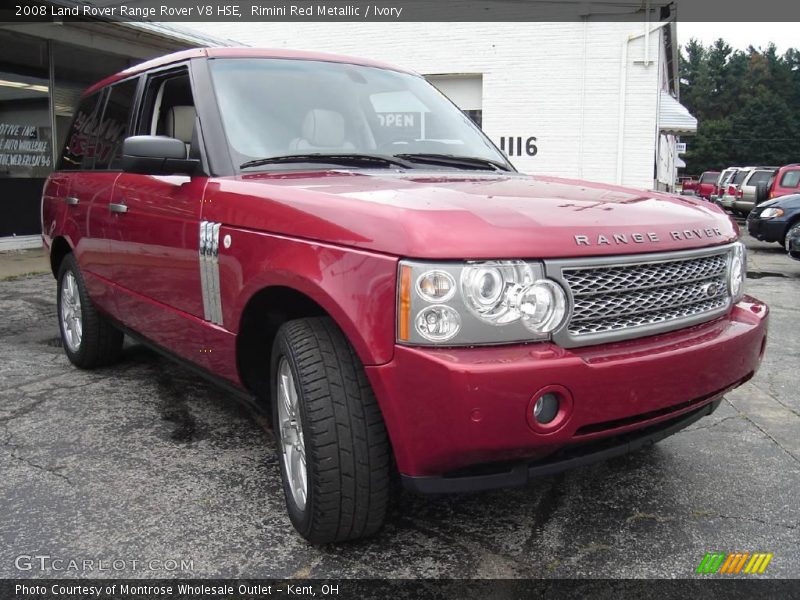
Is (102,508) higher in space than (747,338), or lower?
lower

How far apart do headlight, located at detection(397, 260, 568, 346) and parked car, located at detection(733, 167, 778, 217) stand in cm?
2331

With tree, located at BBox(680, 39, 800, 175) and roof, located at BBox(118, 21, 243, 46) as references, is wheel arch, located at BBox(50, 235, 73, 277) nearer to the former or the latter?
roof, located at BBox(118, 21, 243, 46)

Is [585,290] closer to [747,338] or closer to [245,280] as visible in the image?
[747,338]

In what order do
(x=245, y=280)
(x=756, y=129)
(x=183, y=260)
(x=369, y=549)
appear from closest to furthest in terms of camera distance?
(x=369, y=549) < (x=245, y=280) < (x=183, y=260) < (x=756, y=129)

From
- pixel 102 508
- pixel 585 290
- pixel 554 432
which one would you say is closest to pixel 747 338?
pixel 585 290

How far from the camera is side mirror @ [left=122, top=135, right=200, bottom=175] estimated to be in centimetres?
292

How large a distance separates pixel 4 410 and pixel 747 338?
3.69 metres

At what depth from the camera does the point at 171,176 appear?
130 inches

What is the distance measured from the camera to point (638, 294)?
2.30 metres

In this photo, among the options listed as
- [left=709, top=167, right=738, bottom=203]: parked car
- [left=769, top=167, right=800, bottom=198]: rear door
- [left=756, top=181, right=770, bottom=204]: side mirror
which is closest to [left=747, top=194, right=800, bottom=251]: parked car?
[left=769, top=167, right=800, bottom=198]: rear door

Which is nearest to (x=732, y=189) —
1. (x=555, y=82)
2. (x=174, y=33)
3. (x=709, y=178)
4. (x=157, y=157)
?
(x=555, y=82)

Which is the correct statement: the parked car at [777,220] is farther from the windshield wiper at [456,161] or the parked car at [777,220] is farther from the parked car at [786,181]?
the windshield wiper at [456,161]

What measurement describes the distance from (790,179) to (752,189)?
4.68 meters

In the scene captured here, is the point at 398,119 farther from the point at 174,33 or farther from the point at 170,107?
the point at 174,33
